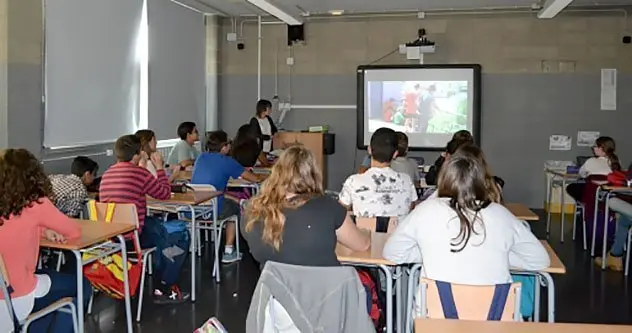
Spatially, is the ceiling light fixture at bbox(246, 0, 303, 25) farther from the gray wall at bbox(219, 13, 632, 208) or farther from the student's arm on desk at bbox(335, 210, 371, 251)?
the student's arm on desk at bbox(335, 210, 371, 251)

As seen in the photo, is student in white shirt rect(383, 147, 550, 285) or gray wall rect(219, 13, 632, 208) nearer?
student in white shirt rect(383, 147, 550, 285)

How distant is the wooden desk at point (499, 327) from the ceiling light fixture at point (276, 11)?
603cm

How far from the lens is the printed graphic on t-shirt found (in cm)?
387

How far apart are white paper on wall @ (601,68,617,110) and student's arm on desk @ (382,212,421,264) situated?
7.19 meters

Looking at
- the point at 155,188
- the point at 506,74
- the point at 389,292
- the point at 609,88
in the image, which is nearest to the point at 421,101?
the point at 506,74

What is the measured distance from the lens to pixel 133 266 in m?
3.90

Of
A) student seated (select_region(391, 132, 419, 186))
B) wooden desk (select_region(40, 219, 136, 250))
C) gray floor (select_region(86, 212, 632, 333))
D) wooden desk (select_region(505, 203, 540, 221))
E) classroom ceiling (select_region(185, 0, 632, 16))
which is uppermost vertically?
classroom ceiling (select_region(185, 0, 632, 16))

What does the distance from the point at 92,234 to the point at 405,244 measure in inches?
65.9

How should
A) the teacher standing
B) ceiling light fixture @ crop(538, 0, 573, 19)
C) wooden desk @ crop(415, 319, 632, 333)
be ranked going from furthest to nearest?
1. the teacher standing
2. ceiling light fixture @ crop(538, 0, 573, 19)
3. wooden desk @ crop(415, 319, 632, 333)

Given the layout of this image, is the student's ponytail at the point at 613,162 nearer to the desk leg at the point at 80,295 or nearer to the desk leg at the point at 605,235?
the desk leg at the point at 605,235

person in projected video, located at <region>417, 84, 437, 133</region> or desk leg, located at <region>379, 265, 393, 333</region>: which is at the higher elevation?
person in projected video, located at <region>417, 84, 437, 133</region>

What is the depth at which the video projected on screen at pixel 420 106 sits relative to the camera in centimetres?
918

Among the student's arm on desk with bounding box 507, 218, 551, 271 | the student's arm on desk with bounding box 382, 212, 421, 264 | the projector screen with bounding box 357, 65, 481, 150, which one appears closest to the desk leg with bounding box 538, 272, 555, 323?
the student's arm on desk with bounding box 507, 218, 551, 271

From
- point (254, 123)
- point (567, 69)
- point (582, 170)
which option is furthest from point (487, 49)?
point (254, 123)
